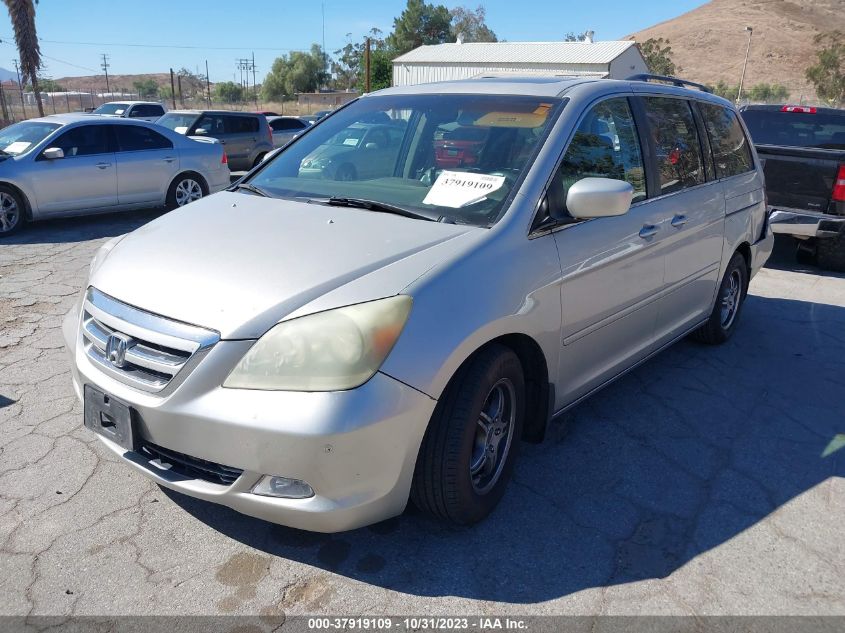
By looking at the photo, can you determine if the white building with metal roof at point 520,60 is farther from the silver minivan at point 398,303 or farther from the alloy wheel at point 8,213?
the silver minivan at point 398,303

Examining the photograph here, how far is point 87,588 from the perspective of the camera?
2.46 meters

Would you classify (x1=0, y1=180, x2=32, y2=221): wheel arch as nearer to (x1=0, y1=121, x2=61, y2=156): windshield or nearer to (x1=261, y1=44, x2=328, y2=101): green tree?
(x1=0, y1=121, x2=61, y2=156): windshield

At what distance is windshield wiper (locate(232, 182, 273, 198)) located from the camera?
11.8ft

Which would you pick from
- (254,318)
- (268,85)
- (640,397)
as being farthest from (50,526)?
(268,85)

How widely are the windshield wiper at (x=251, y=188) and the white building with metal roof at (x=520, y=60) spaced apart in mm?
38187

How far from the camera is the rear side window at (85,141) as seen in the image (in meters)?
8.98

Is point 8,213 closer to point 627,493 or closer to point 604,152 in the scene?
point 604,152

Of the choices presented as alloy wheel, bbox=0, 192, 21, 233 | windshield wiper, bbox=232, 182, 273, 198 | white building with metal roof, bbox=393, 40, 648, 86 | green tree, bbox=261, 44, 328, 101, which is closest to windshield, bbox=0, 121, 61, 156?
alloy wheel, bbox=0, 192, 21, 233

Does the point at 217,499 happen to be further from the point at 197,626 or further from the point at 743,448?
the point at 743,448

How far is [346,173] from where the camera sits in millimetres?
3639

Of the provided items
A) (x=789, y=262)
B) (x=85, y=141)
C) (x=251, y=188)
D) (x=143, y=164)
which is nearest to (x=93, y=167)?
(x=85, y=141)

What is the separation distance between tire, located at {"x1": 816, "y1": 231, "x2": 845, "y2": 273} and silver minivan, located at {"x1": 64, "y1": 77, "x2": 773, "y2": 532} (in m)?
4.48

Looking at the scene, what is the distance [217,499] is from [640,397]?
9.17ft

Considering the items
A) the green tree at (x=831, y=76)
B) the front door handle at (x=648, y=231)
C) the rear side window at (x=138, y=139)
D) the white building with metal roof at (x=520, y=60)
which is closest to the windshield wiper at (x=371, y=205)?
the front door handle at (x=648, y=231)
